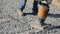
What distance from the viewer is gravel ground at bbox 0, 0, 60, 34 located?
5834 mm

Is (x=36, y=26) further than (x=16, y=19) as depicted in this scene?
No

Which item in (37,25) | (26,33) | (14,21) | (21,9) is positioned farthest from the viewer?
(21,9)

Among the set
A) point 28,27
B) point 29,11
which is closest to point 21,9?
point 29,11

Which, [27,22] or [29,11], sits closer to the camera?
[27,22]

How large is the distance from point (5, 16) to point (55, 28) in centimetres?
157

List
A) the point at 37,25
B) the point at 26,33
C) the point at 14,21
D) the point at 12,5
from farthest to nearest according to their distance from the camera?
1. the point at 12,5
2. the point at 14,21
3. the point at 37,25
4. the point at 26,33

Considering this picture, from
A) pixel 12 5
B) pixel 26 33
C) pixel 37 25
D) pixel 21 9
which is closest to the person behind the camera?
pixel 26 33

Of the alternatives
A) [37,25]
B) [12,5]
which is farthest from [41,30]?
[12,5]

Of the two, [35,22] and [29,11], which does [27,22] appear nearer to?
[35,22]

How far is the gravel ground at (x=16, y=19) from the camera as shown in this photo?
583 cm

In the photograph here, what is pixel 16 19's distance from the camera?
6.62 meters

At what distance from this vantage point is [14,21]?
6445mm

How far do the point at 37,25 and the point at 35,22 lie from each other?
0.99 ft

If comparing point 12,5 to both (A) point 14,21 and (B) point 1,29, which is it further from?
(B) point 1,29
